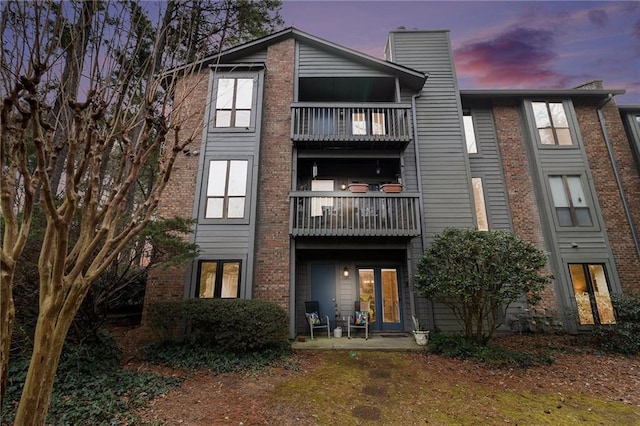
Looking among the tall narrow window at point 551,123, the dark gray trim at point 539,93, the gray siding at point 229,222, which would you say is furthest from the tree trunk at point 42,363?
the tall narrow window at point 551,123

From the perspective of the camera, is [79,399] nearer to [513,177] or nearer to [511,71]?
[513,177]

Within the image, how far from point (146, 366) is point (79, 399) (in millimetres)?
1812

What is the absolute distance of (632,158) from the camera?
1032 cm

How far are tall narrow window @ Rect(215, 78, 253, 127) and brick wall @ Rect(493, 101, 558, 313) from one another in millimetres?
9344

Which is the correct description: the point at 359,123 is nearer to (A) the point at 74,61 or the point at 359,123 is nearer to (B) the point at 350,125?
(B) the point at 350,125

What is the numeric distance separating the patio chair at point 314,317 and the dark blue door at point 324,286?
24cm

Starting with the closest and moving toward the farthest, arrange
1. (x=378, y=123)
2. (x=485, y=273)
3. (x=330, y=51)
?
(x=485, y=273) → (x=378, y=123) → (x=330, y=51)

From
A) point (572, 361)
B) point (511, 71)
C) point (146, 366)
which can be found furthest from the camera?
point (511, 71)

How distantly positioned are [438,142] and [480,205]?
2.69 m

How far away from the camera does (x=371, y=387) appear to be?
5.17 m

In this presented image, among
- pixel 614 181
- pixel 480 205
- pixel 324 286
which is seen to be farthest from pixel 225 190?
pixel 614 181

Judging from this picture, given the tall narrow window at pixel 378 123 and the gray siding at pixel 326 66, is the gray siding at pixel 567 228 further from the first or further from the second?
the gray siding at pixel 326 66

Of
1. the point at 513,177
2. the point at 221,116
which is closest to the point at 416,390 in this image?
the point at 513,177

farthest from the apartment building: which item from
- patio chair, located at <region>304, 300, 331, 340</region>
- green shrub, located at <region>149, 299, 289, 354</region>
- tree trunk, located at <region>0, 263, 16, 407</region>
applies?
tree trunk, located at <region>0, 263, 16, 407</region>
